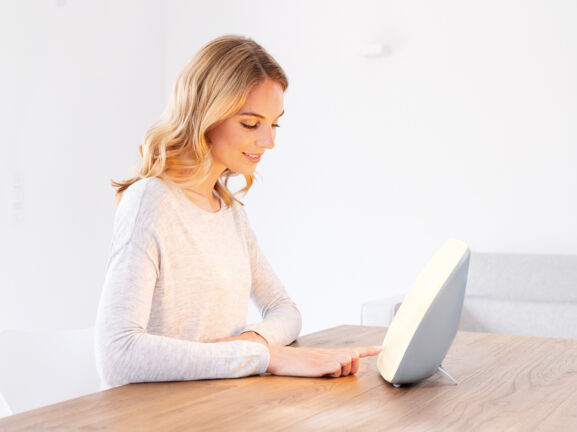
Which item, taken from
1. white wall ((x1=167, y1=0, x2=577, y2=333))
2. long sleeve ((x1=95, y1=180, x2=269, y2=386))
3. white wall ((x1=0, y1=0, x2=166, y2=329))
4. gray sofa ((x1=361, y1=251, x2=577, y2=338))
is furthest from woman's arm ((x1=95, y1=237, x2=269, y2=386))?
white wall ((x1=167, y1=0, x2=577, y2=333))

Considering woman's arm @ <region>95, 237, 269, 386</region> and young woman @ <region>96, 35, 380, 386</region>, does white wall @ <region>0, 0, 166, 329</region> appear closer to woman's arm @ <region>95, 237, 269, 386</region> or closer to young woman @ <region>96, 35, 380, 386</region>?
young woman @ <region>96, 35, 380, 386</region>

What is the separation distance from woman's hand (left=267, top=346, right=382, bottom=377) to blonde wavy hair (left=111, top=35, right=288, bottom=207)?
46cm

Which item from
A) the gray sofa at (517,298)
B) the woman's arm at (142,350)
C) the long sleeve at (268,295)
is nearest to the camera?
the woman's arm at (142,350)

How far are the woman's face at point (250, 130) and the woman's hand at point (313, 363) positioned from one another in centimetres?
45

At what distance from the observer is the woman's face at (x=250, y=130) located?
5.16 ft

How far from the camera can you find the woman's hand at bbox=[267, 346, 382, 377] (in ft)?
4.30

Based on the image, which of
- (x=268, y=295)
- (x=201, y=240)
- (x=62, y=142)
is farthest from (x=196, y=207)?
(x=62, y=142)

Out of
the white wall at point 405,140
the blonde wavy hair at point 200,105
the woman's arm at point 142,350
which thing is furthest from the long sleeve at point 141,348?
the white wall at point 405,140

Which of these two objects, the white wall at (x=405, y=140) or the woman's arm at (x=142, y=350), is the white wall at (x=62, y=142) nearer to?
the white wall at (x=405, y=140)

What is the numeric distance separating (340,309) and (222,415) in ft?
10.4

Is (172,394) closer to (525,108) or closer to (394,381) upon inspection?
(394,381)

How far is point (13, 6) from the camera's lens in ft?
11.8

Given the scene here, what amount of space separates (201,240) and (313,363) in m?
0.39

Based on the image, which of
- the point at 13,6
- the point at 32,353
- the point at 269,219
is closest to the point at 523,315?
the point at 269,219
